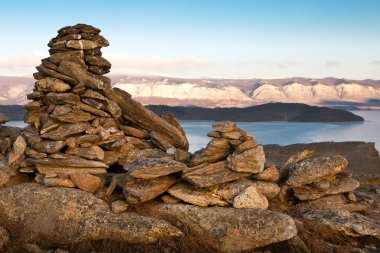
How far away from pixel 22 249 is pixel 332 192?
1243 centimetres

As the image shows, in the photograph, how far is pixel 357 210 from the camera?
58.2 feet

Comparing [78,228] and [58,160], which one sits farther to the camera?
[58,160]

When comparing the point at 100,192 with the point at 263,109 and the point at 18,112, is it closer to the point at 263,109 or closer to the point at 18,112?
the point at 18,112

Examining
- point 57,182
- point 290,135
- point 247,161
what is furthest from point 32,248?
point 290,135

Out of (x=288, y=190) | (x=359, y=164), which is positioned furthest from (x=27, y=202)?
(x=359, y=164)

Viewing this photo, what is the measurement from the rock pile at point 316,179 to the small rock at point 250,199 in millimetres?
2648

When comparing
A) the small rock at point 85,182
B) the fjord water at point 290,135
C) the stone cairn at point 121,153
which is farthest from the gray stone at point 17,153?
the fjord water at point 290,135

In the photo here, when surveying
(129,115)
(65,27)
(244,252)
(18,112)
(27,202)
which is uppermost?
(65,27)

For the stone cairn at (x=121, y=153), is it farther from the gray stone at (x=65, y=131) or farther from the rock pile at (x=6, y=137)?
the rock pile at (x=6, y=137)

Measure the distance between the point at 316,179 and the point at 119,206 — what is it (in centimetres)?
833

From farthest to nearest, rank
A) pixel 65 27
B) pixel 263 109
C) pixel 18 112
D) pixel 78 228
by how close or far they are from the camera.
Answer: pixel 263 109
pixel 18 112
pixel 65 27
pixel 78 228

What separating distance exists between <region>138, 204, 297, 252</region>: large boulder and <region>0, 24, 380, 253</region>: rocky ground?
0.04 metres

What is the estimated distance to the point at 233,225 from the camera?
1391cm

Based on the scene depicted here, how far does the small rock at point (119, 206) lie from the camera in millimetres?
14375
